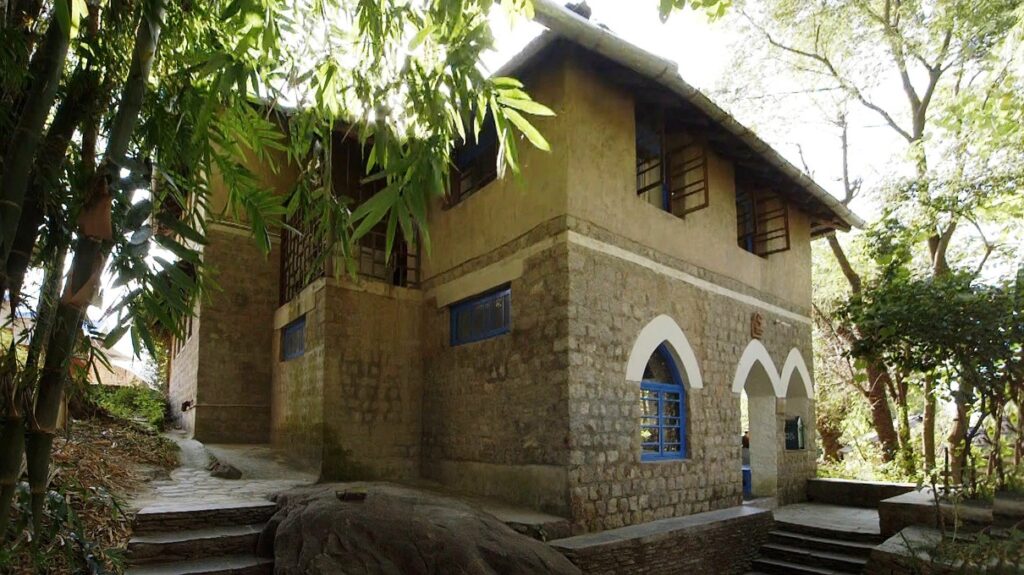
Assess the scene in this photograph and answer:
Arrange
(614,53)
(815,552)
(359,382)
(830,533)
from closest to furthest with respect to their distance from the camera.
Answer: (614,53), (815,552), (830,533), (359,382)

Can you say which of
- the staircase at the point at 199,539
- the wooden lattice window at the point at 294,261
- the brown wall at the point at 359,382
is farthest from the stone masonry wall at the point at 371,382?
the staircase at the point at 199,539

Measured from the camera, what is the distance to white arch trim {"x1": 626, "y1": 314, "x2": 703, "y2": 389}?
291 inches

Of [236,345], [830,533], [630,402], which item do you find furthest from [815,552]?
[236,345]

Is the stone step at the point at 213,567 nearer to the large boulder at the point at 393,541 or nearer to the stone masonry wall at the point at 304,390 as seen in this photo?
the large boulder at the point at 393,541

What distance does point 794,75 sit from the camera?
14.5 meters

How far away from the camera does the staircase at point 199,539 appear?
4965 millimetres

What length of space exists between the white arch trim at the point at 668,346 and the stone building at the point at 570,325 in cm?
2

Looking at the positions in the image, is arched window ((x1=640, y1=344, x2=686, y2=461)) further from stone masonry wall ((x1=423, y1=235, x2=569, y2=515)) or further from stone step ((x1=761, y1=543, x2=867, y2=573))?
stone step ((x1=761, y1=543, x2=867, y2=573))

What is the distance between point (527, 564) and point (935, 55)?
1271cm

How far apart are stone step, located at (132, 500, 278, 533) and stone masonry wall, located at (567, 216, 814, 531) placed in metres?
2.82

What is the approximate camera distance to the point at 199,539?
5.26m

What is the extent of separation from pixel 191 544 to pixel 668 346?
5.29 metres

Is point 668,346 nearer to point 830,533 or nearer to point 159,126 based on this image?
point 830,533

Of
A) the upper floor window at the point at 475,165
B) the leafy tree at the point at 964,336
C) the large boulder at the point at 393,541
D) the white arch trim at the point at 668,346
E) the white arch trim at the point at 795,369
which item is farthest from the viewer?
the white arch trim at the point at 795,369
